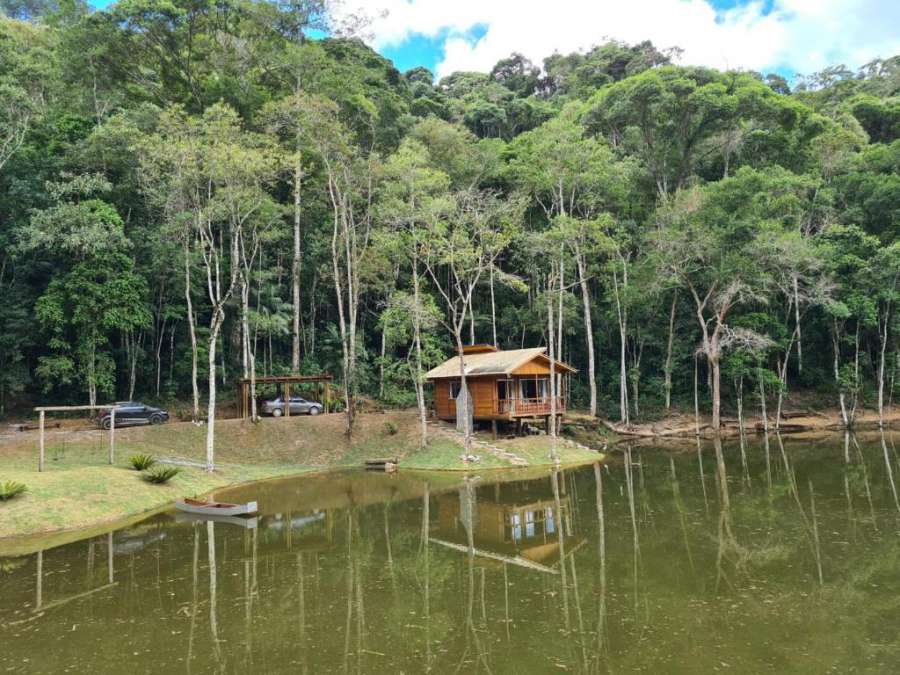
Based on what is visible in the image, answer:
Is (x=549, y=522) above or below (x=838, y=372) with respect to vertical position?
below

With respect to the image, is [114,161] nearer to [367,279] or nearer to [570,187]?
[367,279]

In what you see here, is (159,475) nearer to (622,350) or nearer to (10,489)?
(10,489)

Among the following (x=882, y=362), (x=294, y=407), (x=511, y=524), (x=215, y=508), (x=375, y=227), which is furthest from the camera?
(x=882, y=362)

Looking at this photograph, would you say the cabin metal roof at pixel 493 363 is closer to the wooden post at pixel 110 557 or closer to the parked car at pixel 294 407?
the parked car at pixel 294 407

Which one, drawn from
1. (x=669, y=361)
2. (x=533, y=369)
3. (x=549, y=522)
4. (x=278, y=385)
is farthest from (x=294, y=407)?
(x=669, y=361)

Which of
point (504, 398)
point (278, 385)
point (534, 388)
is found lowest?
point (504, 398)

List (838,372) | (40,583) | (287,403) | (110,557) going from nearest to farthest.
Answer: (40,583) < (110,557) < (287,403) < (838,372)

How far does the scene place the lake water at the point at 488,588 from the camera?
7.62 m

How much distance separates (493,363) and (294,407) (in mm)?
11777

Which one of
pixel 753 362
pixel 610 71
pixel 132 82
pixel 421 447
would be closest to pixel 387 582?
pixel 421 447

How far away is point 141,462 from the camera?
2067 centimetres

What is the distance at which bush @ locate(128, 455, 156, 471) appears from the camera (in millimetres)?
20641

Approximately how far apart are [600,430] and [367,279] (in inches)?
688

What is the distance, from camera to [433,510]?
56.6ft
